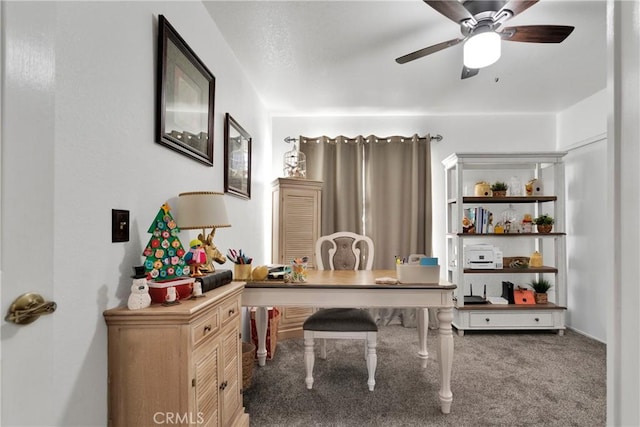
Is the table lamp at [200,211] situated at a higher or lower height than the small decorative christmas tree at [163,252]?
higher

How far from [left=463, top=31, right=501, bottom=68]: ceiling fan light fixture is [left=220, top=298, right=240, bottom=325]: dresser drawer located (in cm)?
211

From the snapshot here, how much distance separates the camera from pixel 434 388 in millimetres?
2322

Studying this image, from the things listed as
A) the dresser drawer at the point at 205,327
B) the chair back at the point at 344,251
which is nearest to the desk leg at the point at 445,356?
the chair back at the point at 344,251

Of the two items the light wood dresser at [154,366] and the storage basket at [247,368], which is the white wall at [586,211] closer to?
the storage basket at [247,368]

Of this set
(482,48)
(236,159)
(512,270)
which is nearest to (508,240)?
(512,270)

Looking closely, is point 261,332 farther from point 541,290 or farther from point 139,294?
point 541,290

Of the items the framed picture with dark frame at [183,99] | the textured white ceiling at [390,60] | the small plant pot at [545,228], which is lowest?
the small plant pot at [545,228]

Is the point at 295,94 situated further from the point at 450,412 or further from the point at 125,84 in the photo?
the point at 450,412

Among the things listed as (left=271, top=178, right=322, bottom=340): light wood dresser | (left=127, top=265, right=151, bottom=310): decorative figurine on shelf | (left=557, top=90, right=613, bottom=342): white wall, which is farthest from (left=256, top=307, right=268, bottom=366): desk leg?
(left=557, top=90, right=613, bottom=342): white wall

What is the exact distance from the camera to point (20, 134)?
0.68 meters

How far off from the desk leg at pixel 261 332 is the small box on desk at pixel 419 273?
1.31 m

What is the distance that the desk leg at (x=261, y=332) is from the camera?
2740 mm

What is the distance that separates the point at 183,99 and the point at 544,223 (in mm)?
3935

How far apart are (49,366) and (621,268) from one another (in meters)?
1.25
